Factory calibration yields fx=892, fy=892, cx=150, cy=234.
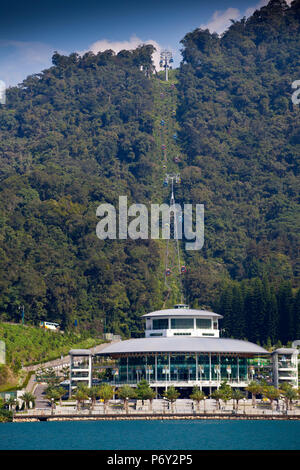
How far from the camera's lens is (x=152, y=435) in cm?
6656

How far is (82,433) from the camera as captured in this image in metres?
69.1

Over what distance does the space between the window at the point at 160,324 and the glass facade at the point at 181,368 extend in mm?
10001

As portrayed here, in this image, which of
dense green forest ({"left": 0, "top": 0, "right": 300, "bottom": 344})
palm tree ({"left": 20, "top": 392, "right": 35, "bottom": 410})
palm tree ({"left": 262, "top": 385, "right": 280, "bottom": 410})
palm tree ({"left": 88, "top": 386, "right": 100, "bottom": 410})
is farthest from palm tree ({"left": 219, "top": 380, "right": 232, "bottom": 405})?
dense green forest ({"left": 0, "top": 0, "right": 300, "bottom": 344})

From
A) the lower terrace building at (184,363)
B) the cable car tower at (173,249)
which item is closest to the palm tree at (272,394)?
the lower terrace building at (184,363)

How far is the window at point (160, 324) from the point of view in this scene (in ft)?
357

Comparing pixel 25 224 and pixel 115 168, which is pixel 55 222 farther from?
pixel 115 168

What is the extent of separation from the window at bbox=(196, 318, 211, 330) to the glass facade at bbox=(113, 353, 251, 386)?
921 cm

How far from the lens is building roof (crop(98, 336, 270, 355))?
97.2 m

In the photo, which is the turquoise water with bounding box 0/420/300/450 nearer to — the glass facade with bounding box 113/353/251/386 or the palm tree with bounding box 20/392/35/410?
the palm tree with bounding box 20/392/35/410

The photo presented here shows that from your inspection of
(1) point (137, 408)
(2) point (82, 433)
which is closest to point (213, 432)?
(2) point (82, 433)

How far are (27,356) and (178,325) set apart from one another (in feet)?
65.4

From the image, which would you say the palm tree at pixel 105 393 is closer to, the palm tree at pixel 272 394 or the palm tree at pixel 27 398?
the palm tree at pixel 27 398

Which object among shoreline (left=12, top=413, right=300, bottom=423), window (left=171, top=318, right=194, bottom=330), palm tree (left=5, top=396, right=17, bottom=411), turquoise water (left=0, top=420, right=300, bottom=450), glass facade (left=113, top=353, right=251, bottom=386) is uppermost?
window (left=171, top=318, right=194, bottom=330)

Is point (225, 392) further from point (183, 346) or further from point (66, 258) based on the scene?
point (66, 258)
